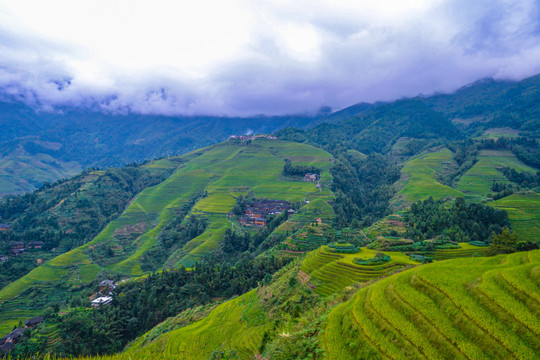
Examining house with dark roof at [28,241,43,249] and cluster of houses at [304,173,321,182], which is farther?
cluster of houses at [304,173,321,182]

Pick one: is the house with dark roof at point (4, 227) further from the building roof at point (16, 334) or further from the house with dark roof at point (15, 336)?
the house with dark roof at point (15, 336)

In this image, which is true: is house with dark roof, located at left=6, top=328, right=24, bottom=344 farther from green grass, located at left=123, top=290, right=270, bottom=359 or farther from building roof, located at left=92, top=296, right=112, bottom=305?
green grass, located at left=123, top=290, right=270, bottom=359

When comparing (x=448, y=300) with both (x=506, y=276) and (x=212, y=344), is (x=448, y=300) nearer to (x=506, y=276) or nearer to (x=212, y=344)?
(x=506, y=276)

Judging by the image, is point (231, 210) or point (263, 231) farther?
point (231, 210)

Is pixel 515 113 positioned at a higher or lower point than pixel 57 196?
higher

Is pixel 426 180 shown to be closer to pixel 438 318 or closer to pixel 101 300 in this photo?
pixel 438 318

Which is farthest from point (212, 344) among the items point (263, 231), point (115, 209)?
point (115, 209)

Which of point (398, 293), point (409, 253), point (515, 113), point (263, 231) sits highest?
point (515, 113)

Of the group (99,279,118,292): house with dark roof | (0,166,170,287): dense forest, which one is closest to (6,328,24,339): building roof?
(99,279,118,292): house with dark roof
